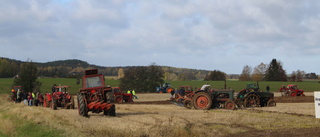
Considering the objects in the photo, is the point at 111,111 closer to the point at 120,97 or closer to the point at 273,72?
the point at 120,97

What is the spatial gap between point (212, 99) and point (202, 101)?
65cm

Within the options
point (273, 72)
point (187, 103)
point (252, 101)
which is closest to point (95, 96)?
point (187, 103)

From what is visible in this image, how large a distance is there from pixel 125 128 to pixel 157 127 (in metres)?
1.15

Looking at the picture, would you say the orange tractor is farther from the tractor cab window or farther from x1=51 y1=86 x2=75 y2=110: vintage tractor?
the tractor cab window

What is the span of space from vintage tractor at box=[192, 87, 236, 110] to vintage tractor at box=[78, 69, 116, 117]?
557 cm

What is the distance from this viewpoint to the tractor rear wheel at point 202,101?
19.9 meters

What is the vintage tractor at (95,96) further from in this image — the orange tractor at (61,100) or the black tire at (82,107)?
the orange tractor at (61,100)

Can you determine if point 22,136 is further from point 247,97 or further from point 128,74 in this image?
point 128,74

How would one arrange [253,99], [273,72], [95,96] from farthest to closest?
[273,72] < [253,99] < [95,96]

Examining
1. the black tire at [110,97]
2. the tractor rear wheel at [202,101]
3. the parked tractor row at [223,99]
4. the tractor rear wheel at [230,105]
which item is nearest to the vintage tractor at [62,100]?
the parked tractor row at [223,99]

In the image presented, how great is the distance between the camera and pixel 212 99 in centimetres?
2028

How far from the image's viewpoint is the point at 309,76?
128 metres

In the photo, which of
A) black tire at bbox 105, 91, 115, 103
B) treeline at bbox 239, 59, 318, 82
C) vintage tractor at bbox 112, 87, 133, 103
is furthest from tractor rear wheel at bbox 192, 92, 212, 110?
treeline at bbox 239, 59, 318, 82

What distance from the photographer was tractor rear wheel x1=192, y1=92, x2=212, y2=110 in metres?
19.9
